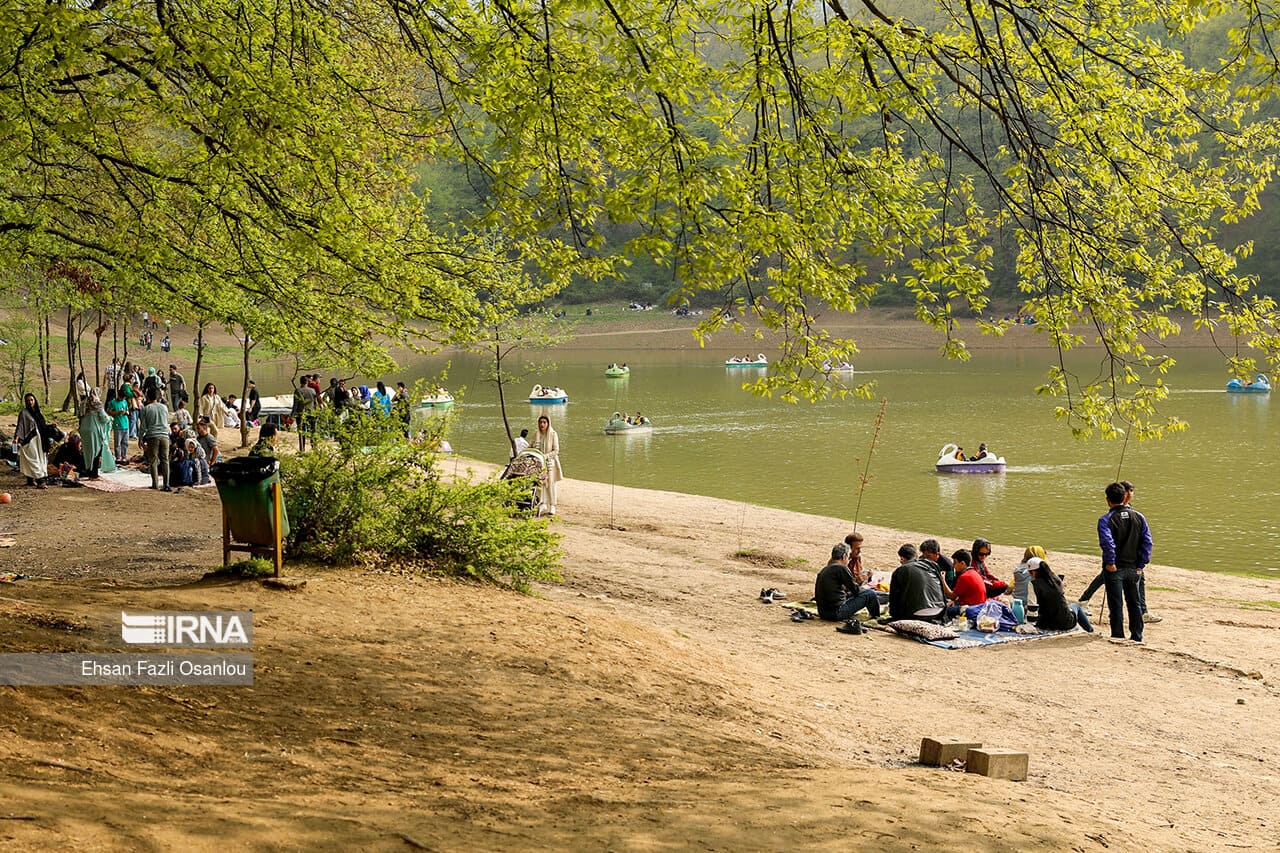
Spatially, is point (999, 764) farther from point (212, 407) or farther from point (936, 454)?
point (936, 454)

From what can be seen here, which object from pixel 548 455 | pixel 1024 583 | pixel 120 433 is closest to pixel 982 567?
pixel 1024 583

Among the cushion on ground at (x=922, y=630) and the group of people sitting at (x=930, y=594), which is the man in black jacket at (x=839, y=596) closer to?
the group of people sitting at (x=930, y=594)

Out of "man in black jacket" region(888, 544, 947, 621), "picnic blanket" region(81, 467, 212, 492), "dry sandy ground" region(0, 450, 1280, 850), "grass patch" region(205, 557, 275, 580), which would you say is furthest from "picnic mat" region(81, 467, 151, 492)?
"man in black jacket" region(888, 544, 947, 621)

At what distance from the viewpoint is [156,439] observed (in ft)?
63.6

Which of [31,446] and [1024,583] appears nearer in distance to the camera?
[1024,583]

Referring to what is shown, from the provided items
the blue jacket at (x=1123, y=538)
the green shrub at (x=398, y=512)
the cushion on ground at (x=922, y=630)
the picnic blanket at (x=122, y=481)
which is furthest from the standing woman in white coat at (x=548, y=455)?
the blue jacket at (x=1123, y=538)

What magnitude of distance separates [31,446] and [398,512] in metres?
11.2

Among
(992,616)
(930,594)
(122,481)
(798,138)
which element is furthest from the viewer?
(122,481)

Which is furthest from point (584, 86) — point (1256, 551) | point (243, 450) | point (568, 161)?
point (243, 450)

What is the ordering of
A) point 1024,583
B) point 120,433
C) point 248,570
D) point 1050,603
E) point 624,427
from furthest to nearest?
1. point 624,427
2. point 120,433
3. point 1024,583
4. point 1050,603
5. point 248,570

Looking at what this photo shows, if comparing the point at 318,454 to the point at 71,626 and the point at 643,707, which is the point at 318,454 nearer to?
the point at 71,626

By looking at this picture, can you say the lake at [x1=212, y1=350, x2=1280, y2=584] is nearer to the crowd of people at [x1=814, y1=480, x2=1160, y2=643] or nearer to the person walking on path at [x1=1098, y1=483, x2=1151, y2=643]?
the crowd of people at [x1=814, y1=480, x2=1160, y2=643]

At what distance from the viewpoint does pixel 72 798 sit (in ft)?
15.4

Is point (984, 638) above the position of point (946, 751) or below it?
below
